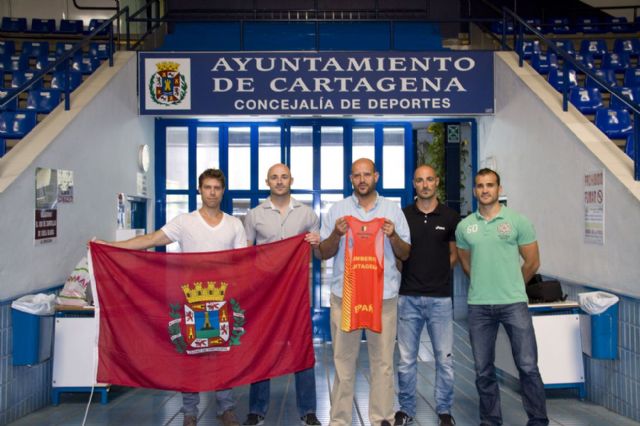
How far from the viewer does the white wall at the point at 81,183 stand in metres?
4.57

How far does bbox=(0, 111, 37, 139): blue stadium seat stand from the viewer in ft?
20.5

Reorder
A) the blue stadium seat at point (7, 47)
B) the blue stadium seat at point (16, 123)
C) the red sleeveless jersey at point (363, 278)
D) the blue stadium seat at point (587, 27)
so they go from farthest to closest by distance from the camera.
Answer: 1. the blue stadium seat at point (587, 27)
2. the blue stadium seat at point (7, 47)
3. the blue stadium seat at point (16, 123)
4. the red sleeveless jersey at point (363, 278)

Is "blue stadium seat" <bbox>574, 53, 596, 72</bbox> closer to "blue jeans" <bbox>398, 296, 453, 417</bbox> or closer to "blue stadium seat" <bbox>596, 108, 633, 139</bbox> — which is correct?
"blue stadium seat" <bbox>596, 108, 633, 139</bbox>

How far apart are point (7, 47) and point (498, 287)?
972cm

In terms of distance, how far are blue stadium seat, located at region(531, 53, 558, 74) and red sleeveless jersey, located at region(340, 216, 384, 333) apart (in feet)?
17.8

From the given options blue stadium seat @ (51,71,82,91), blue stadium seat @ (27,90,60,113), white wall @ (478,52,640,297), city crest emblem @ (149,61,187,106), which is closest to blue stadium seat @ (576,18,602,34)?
white wall @ (478,52,640,297)

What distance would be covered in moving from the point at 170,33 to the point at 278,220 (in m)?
7.93

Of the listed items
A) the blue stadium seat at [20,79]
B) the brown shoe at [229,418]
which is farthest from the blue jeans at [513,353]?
the blue stadium seat at [20,79]

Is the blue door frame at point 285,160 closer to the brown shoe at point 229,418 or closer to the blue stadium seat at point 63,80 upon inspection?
the blue stadium seat at point 63,80

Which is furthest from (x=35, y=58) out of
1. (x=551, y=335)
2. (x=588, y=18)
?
(x=588, y=18)

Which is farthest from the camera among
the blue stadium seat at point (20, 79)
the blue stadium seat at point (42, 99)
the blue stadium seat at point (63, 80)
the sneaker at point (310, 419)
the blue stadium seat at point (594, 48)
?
the blue stadium seat at point (594, 48)

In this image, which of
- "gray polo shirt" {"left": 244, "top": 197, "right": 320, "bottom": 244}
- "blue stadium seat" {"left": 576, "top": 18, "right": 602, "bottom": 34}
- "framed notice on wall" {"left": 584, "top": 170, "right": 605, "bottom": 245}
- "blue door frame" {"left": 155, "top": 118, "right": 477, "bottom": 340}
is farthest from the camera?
"blue stadium seat" {"left": 576, "top": 18, "right": 602, "bottom": 34}

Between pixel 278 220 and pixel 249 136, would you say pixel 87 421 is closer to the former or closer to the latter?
pixel 278 220

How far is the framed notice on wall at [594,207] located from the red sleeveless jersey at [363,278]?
1.96m
